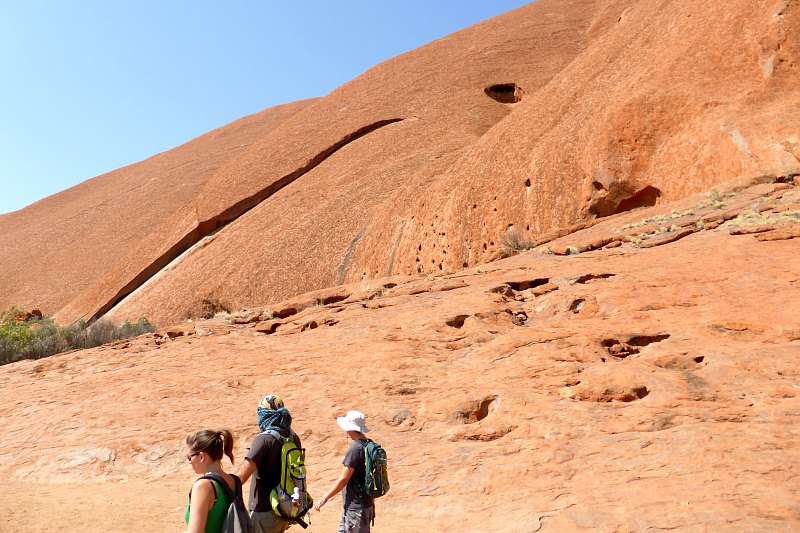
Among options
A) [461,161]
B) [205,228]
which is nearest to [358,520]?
[461,161]

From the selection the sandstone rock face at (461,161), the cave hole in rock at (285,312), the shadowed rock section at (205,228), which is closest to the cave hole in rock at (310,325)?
the cave hole in rock at (285,312)

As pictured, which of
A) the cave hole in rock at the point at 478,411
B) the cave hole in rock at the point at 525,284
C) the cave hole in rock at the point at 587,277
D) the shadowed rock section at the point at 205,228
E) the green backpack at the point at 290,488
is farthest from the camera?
the shadowed rock section at the point at 205,228

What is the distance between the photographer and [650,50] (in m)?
16.5

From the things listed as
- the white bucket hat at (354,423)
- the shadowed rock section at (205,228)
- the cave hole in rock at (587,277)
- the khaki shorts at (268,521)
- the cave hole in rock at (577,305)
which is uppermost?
the shadowed rock section at (205,228)

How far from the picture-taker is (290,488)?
3.97 meters

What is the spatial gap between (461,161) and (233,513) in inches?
628

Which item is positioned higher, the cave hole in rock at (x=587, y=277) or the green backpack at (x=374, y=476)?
the cave hole in rock at (x=587, y=277)

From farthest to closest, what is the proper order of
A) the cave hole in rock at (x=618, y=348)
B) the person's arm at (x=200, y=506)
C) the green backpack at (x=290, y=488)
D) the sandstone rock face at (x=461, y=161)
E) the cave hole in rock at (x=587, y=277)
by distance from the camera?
the sandstone rock face at (x=461, y=161) → the cave hole in rock at (x=587, y=277) → the cave hole in rock at (x=618, y=348) → the green backpack at (x=290, y=488) → the person's arm at (x=200, y=506)

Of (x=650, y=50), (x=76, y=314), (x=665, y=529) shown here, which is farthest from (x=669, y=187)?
(x=76, y=314)

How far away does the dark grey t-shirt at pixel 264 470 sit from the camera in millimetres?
3957

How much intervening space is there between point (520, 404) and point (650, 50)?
12699mm

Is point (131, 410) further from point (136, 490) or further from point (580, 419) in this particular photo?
point (580, 419)

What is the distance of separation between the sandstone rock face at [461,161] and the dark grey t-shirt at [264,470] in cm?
1027

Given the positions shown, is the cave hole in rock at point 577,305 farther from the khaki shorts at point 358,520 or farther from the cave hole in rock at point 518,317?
the khaki shorts at point 358,520
